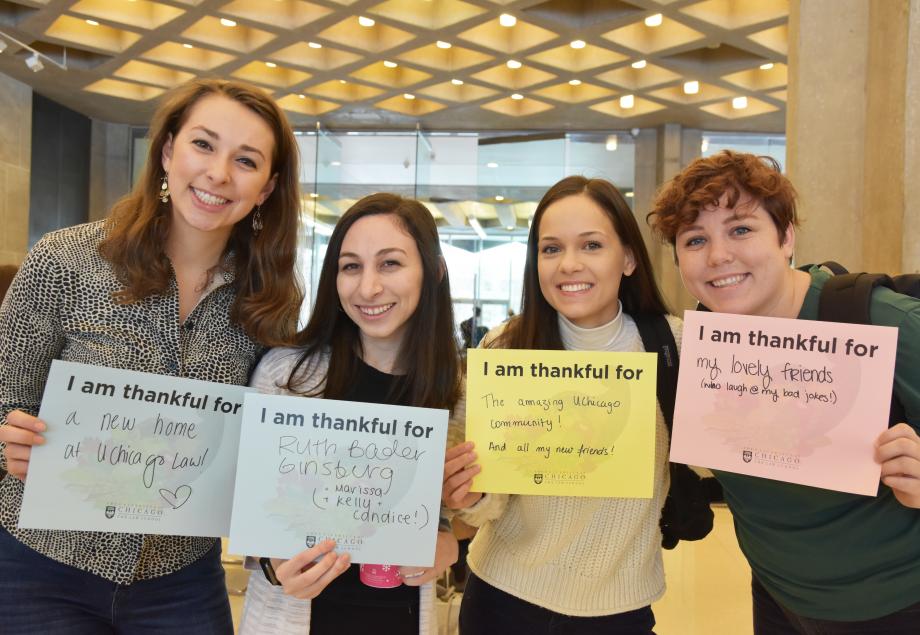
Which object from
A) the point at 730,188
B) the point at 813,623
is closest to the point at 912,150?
the point at 730,188

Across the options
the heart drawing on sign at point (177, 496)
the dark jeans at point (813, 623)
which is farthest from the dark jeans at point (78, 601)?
the dark jeans at point (813, 623)

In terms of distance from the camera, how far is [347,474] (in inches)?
52.7

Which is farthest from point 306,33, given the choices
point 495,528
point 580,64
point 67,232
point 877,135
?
point 495,528

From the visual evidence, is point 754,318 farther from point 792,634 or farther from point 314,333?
point 314,333

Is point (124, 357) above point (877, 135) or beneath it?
beneath

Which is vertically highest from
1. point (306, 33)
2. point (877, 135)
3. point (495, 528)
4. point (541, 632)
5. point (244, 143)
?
point (306, 33)

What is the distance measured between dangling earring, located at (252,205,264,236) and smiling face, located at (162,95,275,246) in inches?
5.5

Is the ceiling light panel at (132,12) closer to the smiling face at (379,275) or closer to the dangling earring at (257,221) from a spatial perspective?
the dangling earring at (257,221)

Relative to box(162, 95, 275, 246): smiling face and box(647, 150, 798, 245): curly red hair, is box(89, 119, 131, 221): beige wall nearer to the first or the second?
box(162, 95, 275, 246): smiling face

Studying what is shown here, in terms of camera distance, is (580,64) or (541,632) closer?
(541,632)

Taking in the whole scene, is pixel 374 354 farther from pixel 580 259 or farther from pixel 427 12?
pixel 427 12

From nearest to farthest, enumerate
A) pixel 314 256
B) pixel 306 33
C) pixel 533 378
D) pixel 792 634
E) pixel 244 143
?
pixel 533 378
pixel 792 634
pixel 244 143
pixel 306 33
pixel 314 256

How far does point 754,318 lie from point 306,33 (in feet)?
23.6

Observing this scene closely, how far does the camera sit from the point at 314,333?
1702 mm
